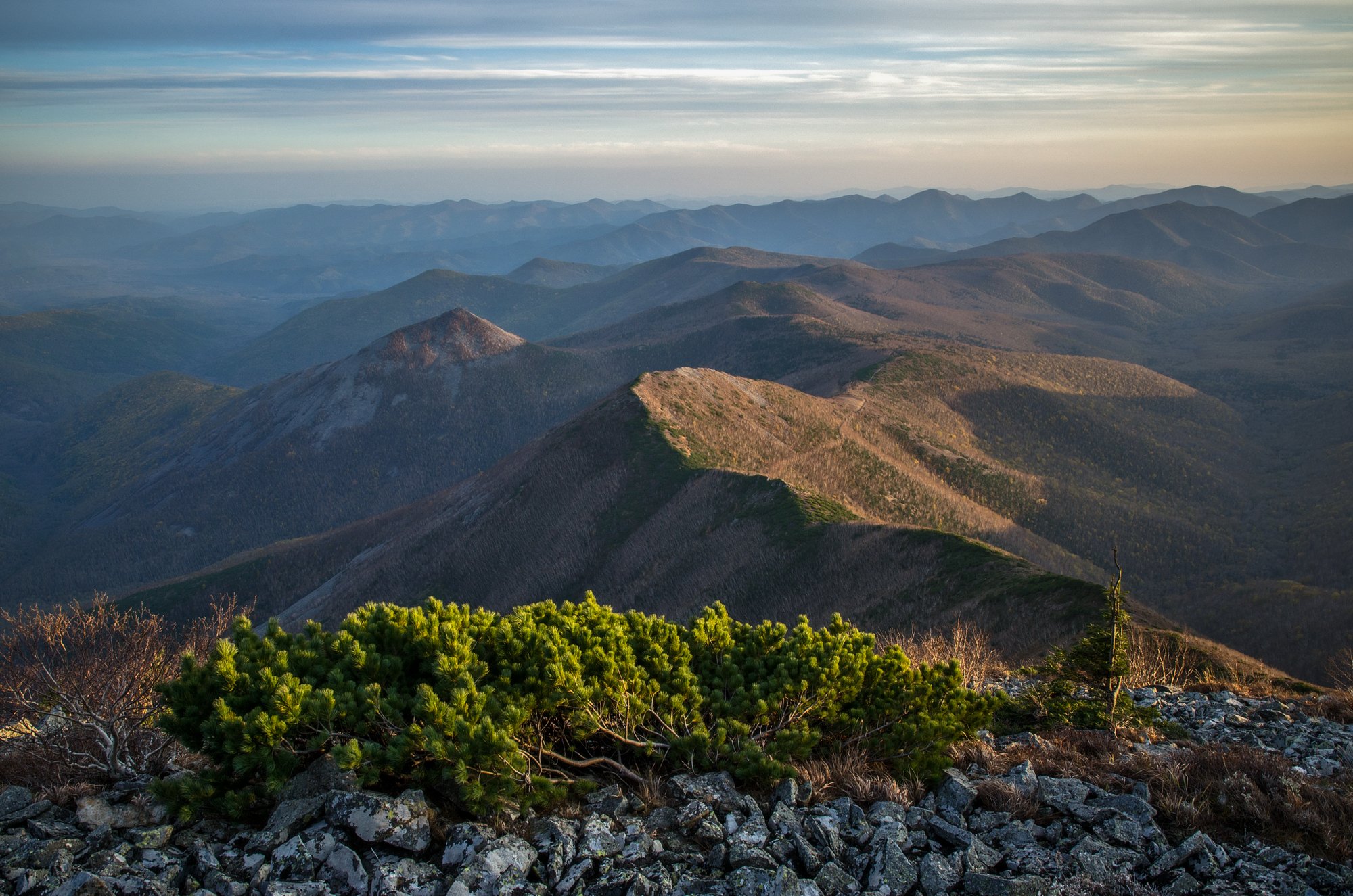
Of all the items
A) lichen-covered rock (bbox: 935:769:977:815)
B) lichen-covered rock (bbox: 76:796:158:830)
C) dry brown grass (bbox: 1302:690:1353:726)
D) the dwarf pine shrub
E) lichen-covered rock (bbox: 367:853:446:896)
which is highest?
the dwarf pine shrub

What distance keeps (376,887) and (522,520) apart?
41113mm

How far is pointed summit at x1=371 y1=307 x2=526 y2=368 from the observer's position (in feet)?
379

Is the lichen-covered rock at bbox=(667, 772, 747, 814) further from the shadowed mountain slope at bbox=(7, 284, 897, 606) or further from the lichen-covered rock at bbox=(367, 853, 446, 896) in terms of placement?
the shadowed mountain slope at bbox=(7, 284, 897, 606)

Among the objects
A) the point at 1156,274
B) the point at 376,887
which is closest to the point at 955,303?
the point at 1156,274

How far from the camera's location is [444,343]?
118000mm

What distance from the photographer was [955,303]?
162250mm

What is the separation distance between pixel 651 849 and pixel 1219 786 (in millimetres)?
5884

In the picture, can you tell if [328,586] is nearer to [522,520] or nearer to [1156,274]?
[522,520]

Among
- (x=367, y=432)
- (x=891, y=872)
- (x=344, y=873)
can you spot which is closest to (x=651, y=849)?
(x=891, y=872)

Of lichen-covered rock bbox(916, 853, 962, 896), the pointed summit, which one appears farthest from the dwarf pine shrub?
the pointed summit

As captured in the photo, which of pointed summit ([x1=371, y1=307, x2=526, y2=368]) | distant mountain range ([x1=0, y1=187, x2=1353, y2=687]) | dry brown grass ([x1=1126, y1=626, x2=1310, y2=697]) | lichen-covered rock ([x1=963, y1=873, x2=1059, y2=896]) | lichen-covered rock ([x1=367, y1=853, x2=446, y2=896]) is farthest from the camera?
pointed summit ([x1=371, y1=307, x2=526, y2=368])

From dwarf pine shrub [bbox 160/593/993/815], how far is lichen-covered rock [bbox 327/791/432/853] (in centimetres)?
22

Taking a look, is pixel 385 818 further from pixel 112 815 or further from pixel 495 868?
pixel 112 815

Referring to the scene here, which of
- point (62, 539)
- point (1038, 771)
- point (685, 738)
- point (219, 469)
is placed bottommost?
point (62, 539)
